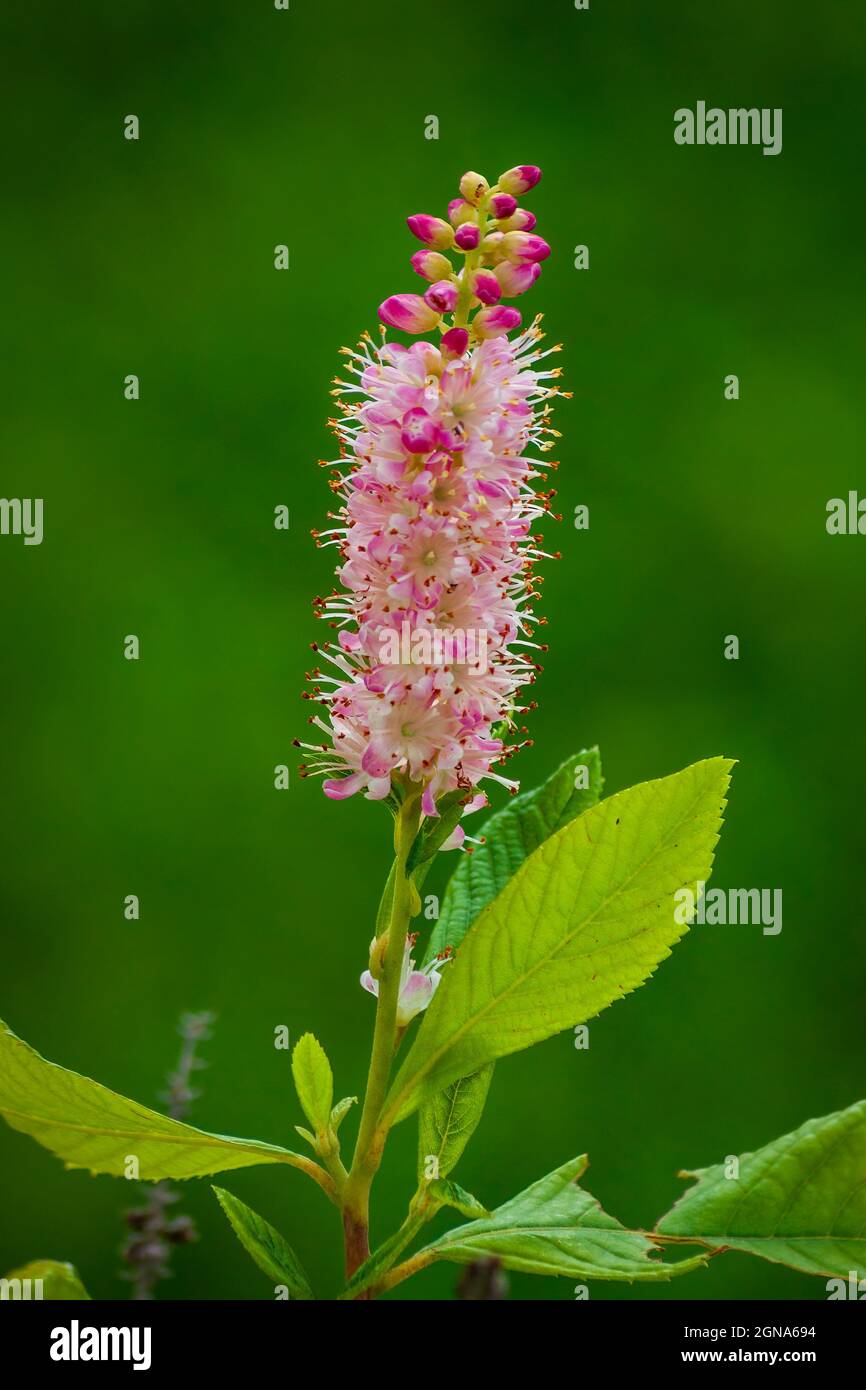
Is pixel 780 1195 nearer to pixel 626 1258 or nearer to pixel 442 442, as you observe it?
pixel 626 1258

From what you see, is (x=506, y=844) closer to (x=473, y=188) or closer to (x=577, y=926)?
(x=577, y=926)

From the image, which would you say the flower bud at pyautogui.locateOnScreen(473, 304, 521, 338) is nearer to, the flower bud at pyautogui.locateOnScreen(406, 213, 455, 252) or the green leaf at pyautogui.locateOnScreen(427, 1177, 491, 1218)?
the flower bud at pyautogui.locateOnScreen(406, 213, 455, 252)

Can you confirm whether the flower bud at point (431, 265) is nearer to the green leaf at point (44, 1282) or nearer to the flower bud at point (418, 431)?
the flower bud at point (418, 431)

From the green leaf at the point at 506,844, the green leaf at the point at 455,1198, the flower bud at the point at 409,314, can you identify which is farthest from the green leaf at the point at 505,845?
the flower bud at the point at 409,314

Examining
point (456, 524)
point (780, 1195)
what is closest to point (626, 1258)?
point (780, 1195)

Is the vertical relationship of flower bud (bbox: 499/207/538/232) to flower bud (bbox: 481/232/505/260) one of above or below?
above

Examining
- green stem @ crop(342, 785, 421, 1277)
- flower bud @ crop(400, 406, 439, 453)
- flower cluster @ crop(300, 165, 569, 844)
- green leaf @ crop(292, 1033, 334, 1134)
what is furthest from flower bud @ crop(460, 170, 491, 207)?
green leaf @ crop(292, 1033, 334, 1134)

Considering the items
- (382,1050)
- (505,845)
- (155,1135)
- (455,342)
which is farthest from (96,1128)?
(455,342)
